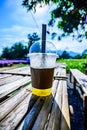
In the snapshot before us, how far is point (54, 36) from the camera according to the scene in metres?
13.4

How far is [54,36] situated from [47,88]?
39.4ft

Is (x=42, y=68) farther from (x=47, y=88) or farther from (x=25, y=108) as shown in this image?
(x=25, y=108)

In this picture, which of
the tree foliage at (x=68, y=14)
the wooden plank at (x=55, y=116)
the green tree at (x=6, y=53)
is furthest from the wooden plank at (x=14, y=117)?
the green tree at (x=6, y=53)

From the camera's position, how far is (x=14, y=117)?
1060 millimetres

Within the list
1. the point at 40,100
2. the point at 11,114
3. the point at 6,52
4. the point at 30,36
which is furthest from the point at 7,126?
the point at 30,36

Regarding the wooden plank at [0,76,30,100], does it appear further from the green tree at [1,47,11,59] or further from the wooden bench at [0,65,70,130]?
the green tree at [1,47,11,59]

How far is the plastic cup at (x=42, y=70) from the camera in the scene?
1.49 metres

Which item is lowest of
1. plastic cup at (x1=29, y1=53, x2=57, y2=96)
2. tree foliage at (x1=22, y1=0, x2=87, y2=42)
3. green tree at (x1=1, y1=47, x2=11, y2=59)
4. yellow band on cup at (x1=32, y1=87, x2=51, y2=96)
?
green tree at (x1=1, y1=47, x2=11, y2=59)

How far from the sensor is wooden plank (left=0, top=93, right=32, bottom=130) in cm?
94

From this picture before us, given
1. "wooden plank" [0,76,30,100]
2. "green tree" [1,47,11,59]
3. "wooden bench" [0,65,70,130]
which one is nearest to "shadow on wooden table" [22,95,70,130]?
"wooden bench" [0,65,70,130]

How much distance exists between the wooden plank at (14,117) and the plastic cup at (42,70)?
220 mm

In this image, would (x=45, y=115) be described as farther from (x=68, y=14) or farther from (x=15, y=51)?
(x=15, y=51)

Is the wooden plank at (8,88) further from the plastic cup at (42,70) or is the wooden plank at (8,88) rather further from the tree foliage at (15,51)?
the tree foliage at (15,51)

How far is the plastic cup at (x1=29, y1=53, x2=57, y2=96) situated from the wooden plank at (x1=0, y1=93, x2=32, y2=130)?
0.72ft
